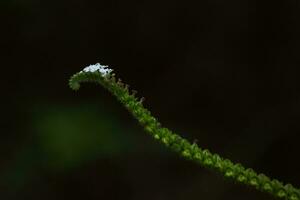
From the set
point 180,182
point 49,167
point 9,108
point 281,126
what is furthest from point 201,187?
point 9,108

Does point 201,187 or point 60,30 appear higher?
point 60,30

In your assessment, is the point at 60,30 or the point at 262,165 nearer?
the point at 262,165

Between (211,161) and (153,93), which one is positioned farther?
(153,93)

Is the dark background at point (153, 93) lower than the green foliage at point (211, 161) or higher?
higher

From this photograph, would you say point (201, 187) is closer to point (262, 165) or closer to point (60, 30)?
point (262, 165)

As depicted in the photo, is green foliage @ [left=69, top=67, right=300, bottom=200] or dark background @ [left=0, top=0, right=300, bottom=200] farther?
dark background @ [left=0, top=0, right=300, bottom=200]

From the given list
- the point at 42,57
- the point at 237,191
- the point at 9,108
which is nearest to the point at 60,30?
the point at 42,57

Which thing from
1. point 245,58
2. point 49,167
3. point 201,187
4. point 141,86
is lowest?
point 49,167

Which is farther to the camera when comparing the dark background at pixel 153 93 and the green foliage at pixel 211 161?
the dark background at pixel 153 93

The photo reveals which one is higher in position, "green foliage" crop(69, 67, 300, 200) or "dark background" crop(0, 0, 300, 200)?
"dark background" crop(0, 0, 300, 200)

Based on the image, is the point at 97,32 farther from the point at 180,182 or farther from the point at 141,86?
the point at 180,182
